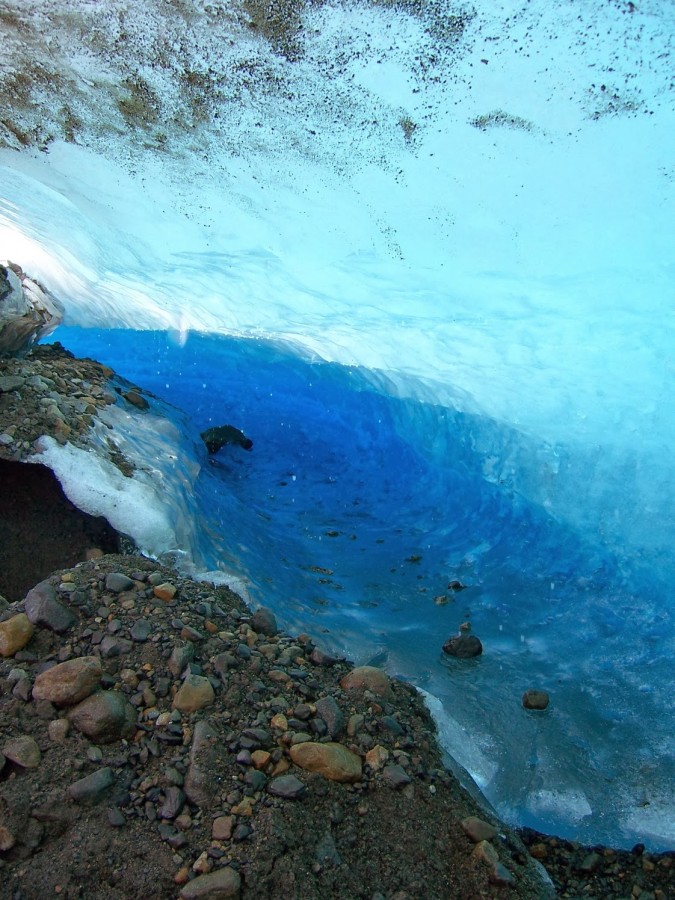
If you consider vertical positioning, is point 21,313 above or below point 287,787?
below

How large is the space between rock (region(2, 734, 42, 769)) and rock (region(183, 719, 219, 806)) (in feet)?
1.42

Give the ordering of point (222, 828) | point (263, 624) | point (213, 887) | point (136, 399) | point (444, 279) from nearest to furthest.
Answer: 1. point (213, 887)
2. point (222, 828)
3. point (263, 624)
4. point (444, 279)
5. point (136, 399)

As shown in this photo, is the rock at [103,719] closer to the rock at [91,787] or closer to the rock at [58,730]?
the rock at [58,730]

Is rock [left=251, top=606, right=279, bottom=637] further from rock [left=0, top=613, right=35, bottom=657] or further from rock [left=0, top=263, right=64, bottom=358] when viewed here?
rock [left=0, top=263, right=64, bottom=358]

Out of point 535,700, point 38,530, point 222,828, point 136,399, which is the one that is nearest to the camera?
point 222,828

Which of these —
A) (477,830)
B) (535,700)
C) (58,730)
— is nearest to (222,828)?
(58,730)

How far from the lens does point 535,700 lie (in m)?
3.17

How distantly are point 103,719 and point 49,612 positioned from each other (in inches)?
21.2

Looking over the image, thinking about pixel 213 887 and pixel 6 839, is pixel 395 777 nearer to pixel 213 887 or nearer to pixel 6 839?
pixel 213 887

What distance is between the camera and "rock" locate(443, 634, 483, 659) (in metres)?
3.54

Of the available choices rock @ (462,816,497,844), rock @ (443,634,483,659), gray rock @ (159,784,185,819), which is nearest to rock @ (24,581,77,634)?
gray rock @ (159,784,185,819)

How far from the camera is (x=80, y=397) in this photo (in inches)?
176

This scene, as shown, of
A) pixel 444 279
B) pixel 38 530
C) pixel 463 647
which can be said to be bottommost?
pixel 38 530

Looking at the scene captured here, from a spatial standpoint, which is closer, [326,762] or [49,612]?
[326,762]
